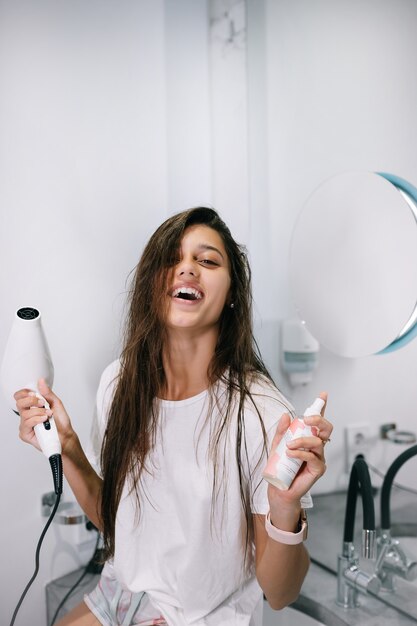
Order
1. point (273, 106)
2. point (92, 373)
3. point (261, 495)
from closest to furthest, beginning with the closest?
point (261, 495)
point (92, 373)
point (273, 106)

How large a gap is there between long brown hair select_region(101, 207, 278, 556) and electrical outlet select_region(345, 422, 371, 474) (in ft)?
1.04

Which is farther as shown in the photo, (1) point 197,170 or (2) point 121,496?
(1) point 197,170

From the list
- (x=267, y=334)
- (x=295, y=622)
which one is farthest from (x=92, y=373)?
(x=295, y=622)

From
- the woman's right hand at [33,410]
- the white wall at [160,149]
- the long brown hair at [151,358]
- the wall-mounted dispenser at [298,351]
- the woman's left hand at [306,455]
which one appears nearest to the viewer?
the woman's left hand at [306,455]

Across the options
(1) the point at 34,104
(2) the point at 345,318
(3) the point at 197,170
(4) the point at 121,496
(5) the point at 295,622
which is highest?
(1) the point at 34,104

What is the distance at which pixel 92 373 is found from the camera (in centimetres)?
149

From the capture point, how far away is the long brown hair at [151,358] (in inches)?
47.3

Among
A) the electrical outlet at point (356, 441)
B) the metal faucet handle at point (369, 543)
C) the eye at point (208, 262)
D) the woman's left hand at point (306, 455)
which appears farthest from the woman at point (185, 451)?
the electrical outlet at point (356, 441)

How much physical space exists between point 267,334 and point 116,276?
18.3 inches

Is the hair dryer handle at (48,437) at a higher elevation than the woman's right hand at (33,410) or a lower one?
lower

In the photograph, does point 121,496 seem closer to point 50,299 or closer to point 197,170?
point 50,299

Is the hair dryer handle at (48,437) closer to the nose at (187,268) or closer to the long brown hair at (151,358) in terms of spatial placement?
the long brown hair at (151,358)

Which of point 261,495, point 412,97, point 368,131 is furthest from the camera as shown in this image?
point 368,131

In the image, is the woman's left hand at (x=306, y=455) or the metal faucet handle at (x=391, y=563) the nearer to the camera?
the woman's left hand at (x=306, y=455)
